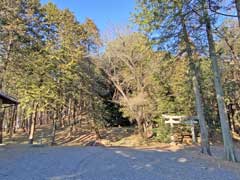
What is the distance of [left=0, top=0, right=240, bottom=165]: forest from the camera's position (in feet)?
38.4

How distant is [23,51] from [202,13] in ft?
38.8

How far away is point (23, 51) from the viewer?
1656cm

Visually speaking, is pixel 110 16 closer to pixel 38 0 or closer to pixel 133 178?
pixel 38 0

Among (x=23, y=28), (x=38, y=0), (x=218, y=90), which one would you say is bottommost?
(x=218, y=90)

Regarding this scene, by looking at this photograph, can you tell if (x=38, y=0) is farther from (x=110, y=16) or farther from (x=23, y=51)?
(x=110, y=16)

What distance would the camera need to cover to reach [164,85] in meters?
20.2

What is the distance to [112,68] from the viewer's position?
21188 millimetres

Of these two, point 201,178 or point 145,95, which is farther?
point 145,95

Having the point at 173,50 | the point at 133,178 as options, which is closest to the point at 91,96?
the point at 173,50

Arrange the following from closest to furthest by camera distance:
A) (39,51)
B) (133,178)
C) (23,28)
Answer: (133,178) → (23,28) → (39,51)

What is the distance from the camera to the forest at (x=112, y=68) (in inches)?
460

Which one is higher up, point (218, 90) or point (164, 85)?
point (164, 85)

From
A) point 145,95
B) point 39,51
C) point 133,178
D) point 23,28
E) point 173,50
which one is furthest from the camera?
point 145,95

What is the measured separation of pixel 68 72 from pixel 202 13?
10776mm
